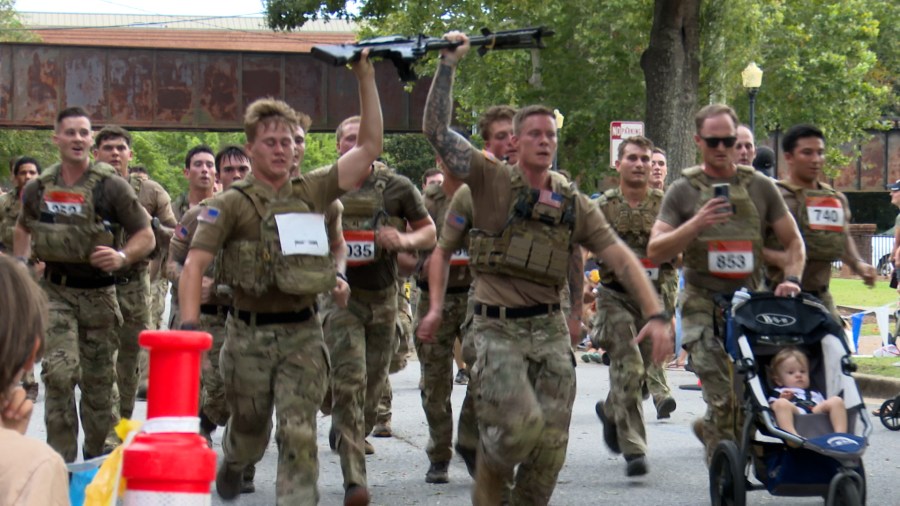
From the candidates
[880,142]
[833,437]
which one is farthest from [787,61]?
[833,437]

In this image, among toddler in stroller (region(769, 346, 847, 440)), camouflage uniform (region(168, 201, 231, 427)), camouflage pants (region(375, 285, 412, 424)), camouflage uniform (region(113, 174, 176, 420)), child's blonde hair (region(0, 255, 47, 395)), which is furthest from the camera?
camouflage pants (region(375, 285, 412, 424))

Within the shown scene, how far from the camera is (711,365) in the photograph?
315 inches

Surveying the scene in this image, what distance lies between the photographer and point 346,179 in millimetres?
6863

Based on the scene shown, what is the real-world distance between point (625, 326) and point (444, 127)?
3.89m

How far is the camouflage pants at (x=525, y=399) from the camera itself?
21.8ft

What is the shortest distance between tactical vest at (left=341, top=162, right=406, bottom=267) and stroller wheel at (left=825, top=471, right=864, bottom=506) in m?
3.23

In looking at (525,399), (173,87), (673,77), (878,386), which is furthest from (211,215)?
(173,87)

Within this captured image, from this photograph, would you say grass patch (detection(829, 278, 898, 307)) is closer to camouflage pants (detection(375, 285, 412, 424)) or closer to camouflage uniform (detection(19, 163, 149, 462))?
camouflage pants (detection(375, 285, 412, 424))

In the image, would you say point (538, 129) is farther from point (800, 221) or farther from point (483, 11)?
point (483, 11)

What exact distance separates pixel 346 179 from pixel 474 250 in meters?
0.72

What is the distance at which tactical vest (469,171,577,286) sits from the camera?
22.4ft

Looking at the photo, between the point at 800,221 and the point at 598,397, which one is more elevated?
the point at 800,221

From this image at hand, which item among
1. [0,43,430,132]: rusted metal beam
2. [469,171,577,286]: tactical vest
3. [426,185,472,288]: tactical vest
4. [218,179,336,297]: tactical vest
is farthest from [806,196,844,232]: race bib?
[0,43,430,132]: rusted metal beam

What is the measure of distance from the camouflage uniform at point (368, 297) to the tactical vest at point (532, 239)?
1.76 meters
